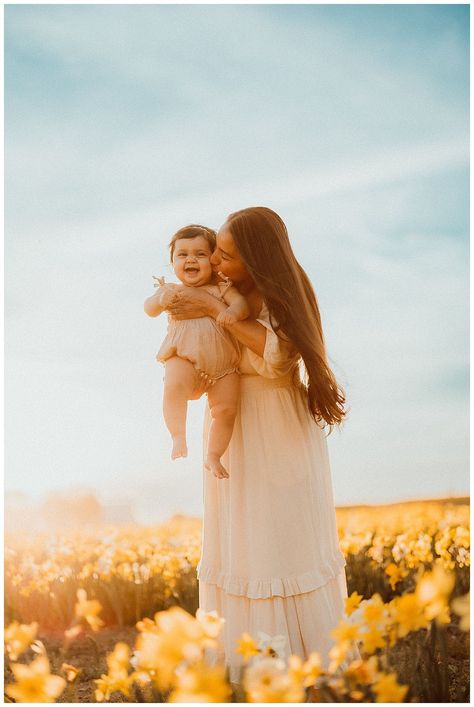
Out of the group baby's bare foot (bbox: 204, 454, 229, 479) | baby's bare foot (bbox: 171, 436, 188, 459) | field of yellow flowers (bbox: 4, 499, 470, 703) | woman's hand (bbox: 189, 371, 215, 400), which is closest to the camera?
field of yellow flowers (bbox: 4, 499, 470, 703)

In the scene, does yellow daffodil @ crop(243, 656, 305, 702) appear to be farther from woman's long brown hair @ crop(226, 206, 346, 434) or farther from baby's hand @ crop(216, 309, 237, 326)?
baby's hand @ crop(216, 309, 237, 326)

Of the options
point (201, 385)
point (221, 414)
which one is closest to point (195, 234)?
point (201, 385)

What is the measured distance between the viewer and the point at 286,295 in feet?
9.95

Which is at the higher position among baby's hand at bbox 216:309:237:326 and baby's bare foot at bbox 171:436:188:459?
baby's hand at bbox 216:309:237:326

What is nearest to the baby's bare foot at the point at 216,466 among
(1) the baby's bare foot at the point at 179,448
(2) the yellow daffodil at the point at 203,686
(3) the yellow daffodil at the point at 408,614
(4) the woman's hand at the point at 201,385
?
(1) the baby's bare foot at the point at 179,448

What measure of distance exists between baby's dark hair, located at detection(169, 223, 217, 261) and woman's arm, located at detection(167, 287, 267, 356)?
254 millimetres

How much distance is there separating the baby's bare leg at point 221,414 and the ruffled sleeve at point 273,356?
5.6 inches

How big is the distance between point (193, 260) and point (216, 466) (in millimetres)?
998

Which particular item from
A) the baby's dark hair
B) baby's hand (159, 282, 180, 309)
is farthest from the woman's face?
baby's hand (159, 282, 180, 309)

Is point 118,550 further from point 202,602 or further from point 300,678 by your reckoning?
point 300,678

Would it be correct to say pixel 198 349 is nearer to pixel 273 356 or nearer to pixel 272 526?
pixel 273 356

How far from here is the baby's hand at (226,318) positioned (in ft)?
9.84

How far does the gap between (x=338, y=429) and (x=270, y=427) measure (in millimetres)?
343

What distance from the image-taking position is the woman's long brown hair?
298 cm
